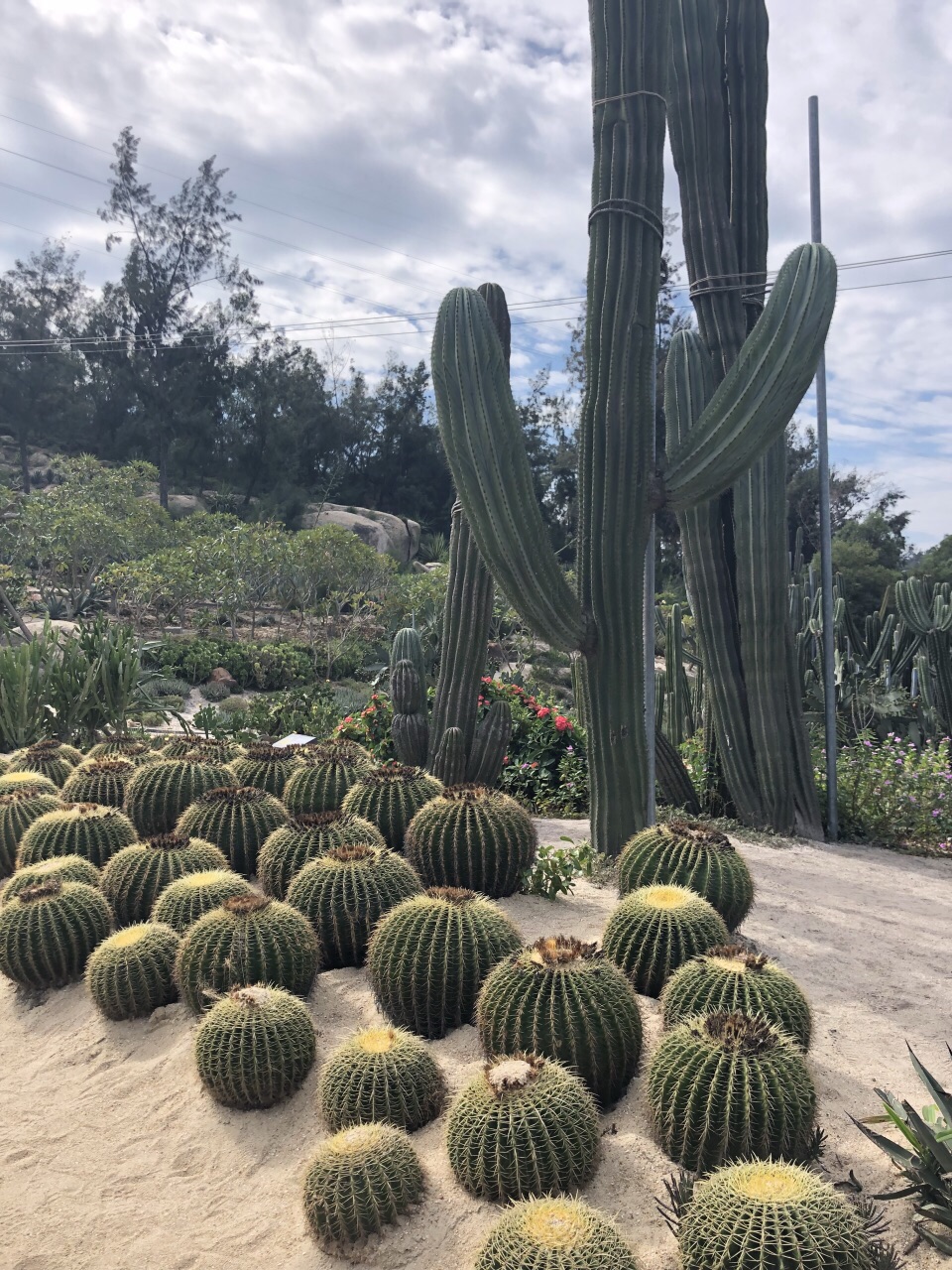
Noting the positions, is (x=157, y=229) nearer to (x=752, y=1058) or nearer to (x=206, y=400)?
(x=206, y=400)

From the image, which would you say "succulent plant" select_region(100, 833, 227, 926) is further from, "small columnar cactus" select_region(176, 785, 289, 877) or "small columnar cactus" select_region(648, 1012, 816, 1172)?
"small columnar cactus" select_region(648, 1012, 816, 1172)

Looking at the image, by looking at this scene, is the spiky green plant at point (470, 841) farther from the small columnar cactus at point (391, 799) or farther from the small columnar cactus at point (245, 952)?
the small columnar cactus at point (245, 952)

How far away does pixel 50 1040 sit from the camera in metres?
4.02

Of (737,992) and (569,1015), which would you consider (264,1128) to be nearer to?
(569,1015)

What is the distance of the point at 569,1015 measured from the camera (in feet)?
9.80

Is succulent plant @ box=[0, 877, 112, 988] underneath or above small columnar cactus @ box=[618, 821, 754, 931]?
underneath

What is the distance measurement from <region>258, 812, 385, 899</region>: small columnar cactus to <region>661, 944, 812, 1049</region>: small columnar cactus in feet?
6.21

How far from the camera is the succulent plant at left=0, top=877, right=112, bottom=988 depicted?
4.34 m

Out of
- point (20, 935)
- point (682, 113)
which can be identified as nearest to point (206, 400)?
point (682, 113)

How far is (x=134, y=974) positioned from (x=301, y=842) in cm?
97

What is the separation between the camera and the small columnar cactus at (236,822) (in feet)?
16.5

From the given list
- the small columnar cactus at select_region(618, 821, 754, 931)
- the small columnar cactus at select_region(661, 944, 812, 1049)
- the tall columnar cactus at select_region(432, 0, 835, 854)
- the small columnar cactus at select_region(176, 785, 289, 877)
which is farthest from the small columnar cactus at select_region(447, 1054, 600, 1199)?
the tall columnar cactus at select_region(432, 0, 835, 854)

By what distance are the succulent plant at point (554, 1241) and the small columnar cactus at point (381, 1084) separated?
2.40 feet

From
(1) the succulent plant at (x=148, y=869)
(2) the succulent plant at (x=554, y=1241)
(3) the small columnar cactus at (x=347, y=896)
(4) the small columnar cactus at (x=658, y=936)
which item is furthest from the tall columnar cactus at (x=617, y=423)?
(2) the succulent plant at (x=554, y=1241)
